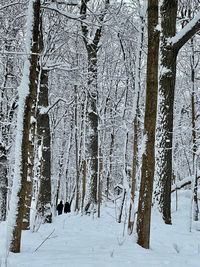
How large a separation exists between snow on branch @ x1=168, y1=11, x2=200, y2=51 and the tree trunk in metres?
2.43

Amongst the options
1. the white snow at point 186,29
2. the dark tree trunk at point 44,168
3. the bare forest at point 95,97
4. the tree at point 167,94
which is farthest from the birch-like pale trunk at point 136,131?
the dark tree trunk at point 44,168

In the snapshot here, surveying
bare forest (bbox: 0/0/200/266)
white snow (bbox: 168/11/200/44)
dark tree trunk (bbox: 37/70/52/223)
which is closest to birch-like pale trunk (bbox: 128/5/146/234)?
bare forest (bbox: 0/0/200/266)

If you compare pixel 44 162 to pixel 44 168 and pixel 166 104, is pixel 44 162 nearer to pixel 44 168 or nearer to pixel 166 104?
pixel 44 168

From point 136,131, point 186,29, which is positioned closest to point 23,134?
point 136,131

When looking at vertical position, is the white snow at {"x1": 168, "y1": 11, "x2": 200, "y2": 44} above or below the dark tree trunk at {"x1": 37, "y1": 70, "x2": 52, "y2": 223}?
above

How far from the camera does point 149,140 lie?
166 inches

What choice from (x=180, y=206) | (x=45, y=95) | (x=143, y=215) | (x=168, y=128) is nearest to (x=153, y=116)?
(x=143, y=215)

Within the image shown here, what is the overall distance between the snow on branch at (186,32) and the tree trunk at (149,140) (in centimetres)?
243

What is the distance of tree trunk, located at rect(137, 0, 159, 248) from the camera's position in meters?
4.15

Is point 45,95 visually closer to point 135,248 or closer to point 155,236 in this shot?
point 155,236

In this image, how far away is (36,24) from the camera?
161 inches

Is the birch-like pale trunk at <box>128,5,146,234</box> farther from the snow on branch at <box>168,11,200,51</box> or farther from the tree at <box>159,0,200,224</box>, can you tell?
the tree at <box>159,0,200,224</box>

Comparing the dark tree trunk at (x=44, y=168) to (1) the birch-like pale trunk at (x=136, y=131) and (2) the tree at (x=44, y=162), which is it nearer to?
(2) the tree at (x=44, y=162)

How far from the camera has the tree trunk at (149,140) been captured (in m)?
4.15
